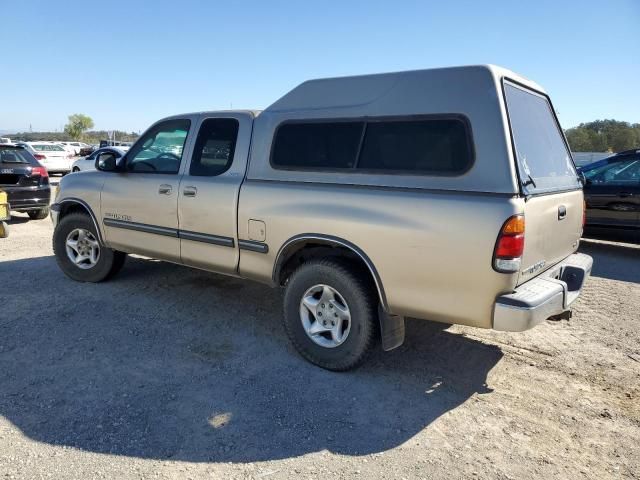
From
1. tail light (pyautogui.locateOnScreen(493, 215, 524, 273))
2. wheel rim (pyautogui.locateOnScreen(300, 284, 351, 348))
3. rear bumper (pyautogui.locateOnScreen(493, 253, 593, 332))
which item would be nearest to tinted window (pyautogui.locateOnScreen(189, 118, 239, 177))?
wheel rim (pyautogui.locateOnScreen(300, 284, 351, 348))

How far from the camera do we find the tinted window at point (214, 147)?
4.23 m

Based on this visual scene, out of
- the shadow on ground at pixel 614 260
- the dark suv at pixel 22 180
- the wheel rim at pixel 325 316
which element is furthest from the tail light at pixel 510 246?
the dark suv at pixel 22 180

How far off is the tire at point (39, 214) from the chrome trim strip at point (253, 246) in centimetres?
761

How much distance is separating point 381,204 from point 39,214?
9.22 metres

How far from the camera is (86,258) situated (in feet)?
18.2

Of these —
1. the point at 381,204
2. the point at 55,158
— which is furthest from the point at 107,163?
the point at 55,158

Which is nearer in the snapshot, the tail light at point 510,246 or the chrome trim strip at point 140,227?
the tail light at point 510,246

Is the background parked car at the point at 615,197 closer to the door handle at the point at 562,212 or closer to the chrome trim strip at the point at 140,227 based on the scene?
the door handle at the point at 562,212

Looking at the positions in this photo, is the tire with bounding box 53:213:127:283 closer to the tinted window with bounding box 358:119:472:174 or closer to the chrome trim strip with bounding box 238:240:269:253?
the chrome trim strip with bounding box 238:240:269:253

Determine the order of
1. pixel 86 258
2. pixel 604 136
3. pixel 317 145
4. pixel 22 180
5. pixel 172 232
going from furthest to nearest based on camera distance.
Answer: pixel 604 136
pixel 22 180
pixel 86 258
pixel 172 232
pixel 317 145

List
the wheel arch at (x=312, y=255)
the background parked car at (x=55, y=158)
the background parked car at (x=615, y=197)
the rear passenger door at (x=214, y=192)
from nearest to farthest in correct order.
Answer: the wheel arch at (x=312, y=255) < the rear passenger door at (x=214, y=192) < the background parked car at (x=615, y=197) < the background parked car at (x=55, y=158)

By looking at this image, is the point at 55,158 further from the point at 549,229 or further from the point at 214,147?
the point at 549,229

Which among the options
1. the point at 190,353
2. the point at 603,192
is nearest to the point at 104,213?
the point at 190,353

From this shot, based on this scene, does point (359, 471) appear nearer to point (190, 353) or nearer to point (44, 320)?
point (190, 353)
